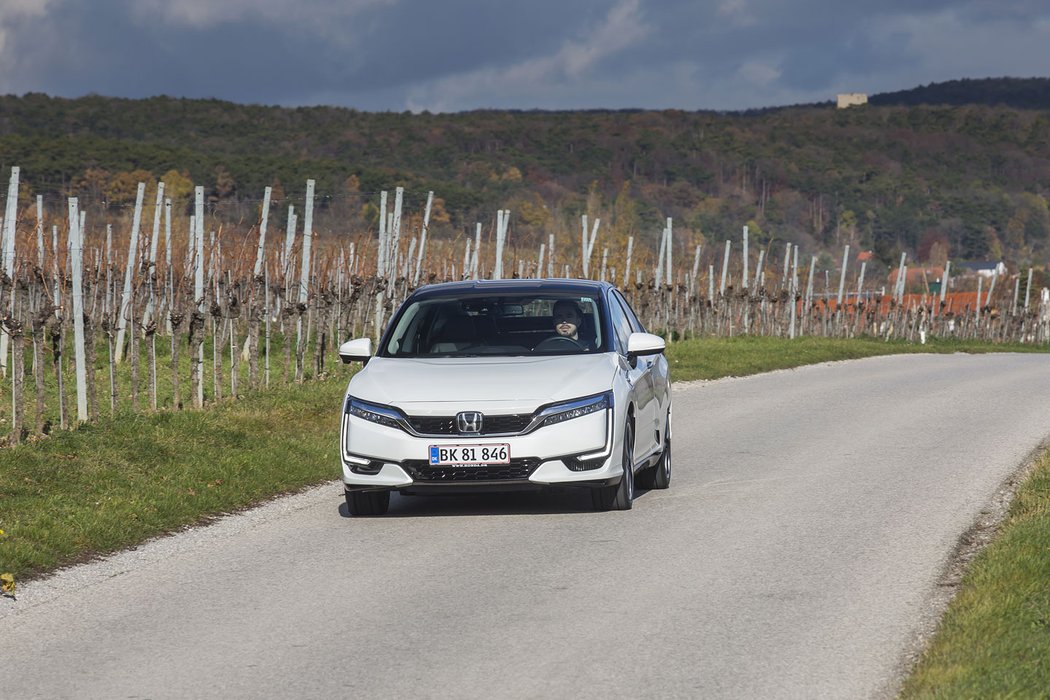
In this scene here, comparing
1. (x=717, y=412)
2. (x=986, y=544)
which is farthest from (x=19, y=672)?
(x=717, y=412)

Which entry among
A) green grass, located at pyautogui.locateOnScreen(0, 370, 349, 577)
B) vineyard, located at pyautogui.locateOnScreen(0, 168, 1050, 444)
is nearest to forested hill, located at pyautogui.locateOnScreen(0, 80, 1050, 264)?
vineyard, located at pyautogui.locateOnScreen(0, 168, 1050, 444)

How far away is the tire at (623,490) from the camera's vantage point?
10992mm

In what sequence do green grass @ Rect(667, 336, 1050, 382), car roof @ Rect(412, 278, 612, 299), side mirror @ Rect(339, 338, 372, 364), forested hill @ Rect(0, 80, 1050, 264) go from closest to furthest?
1. side mirror @ Rect(339, 338, 372, 364)
2. car roof @ Rect(412, 278, 612, 299)
3. green grass @ Rect(667, 336, 1050, 382)
4. forested hill @ Rect(0, 80, 1050, 264)

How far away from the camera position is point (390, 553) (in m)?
9.54

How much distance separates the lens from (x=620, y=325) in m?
12.2

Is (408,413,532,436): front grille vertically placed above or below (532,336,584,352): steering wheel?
below

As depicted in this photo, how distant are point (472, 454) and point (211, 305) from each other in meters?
11.1

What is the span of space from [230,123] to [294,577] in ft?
450

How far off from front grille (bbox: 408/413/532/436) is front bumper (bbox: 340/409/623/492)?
5cm

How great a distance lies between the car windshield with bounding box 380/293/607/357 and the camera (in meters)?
11.6

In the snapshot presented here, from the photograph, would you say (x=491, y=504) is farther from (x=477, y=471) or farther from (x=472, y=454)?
(x=472, y=454)

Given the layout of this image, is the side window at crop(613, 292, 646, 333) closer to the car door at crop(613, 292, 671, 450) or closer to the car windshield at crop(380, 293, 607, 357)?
the car door at crop(613, 292, 671, 450)

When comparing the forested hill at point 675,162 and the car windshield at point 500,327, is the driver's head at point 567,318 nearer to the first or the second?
the car windshield at point 500,327

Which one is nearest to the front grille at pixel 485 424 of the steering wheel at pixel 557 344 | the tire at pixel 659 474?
the steering wheel at pixel 557 344
